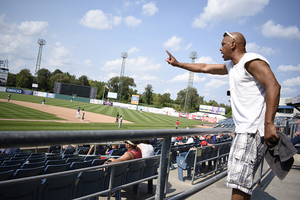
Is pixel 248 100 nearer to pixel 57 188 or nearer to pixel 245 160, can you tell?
pixel 245 160

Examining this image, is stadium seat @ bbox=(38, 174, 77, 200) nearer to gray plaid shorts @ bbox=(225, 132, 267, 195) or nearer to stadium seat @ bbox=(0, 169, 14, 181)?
stadium seat @ bbox=(0, 169, 14, 181)

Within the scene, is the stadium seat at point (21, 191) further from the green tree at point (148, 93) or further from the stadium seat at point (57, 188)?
the green tree at point (148, 93)

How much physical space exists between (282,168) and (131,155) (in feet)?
8.53

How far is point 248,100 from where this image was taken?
1.61 m

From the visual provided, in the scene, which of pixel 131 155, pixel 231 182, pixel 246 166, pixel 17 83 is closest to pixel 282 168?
pixel 246 166

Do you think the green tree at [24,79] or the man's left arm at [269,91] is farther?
the green tree at [24,79]

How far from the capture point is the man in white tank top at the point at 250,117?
144 cm

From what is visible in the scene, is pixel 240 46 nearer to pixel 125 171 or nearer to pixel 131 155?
pixel 125 171

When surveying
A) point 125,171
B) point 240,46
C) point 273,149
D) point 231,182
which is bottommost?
point 125,171

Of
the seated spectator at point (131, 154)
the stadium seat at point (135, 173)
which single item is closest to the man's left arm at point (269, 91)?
the stadium seat at point (135, 173)

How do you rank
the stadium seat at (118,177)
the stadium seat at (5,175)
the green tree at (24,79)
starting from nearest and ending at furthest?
the stadium seat at (118,177)
the stadium seat at (5,175)
the green tree at (24,79)

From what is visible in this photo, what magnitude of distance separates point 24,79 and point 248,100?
4063 inches

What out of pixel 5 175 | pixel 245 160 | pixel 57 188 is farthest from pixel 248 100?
pixel 5 175

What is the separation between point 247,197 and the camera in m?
1.54
